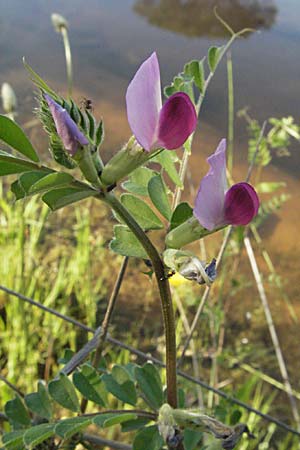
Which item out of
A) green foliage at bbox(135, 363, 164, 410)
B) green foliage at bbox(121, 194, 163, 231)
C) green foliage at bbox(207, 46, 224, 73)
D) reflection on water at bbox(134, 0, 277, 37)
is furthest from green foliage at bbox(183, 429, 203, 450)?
reflection on water at bbox(134, 0, 277, 37)

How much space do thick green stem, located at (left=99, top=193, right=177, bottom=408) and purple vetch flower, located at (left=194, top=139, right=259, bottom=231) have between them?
1.3 inches

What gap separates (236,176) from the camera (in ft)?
6.12

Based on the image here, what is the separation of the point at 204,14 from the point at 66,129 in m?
3.03

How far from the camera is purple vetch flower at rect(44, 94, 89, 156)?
0.92 feet

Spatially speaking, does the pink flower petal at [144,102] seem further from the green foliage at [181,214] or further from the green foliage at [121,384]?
the green foliage at [121,384]

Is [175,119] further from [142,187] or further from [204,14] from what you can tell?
[204,14]

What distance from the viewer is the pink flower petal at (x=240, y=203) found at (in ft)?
1.03

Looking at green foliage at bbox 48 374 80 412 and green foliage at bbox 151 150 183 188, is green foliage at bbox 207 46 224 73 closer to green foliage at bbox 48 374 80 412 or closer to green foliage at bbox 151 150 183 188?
green foliage at bbox 151 150 183 188

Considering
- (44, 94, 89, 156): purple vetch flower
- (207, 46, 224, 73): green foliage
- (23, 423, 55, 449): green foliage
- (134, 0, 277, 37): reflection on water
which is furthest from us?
(134, 0, 277, 37): reflection on water

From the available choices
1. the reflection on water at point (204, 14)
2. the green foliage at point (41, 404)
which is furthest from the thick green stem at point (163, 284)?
the reflection on water at point (204, 14)

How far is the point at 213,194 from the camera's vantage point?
31 centimetres

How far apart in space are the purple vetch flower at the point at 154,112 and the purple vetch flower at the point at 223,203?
3 cm

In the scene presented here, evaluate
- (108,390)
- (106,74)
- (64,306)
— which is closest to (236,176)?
(64,306)

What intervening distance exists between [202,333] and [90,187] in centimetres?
115
